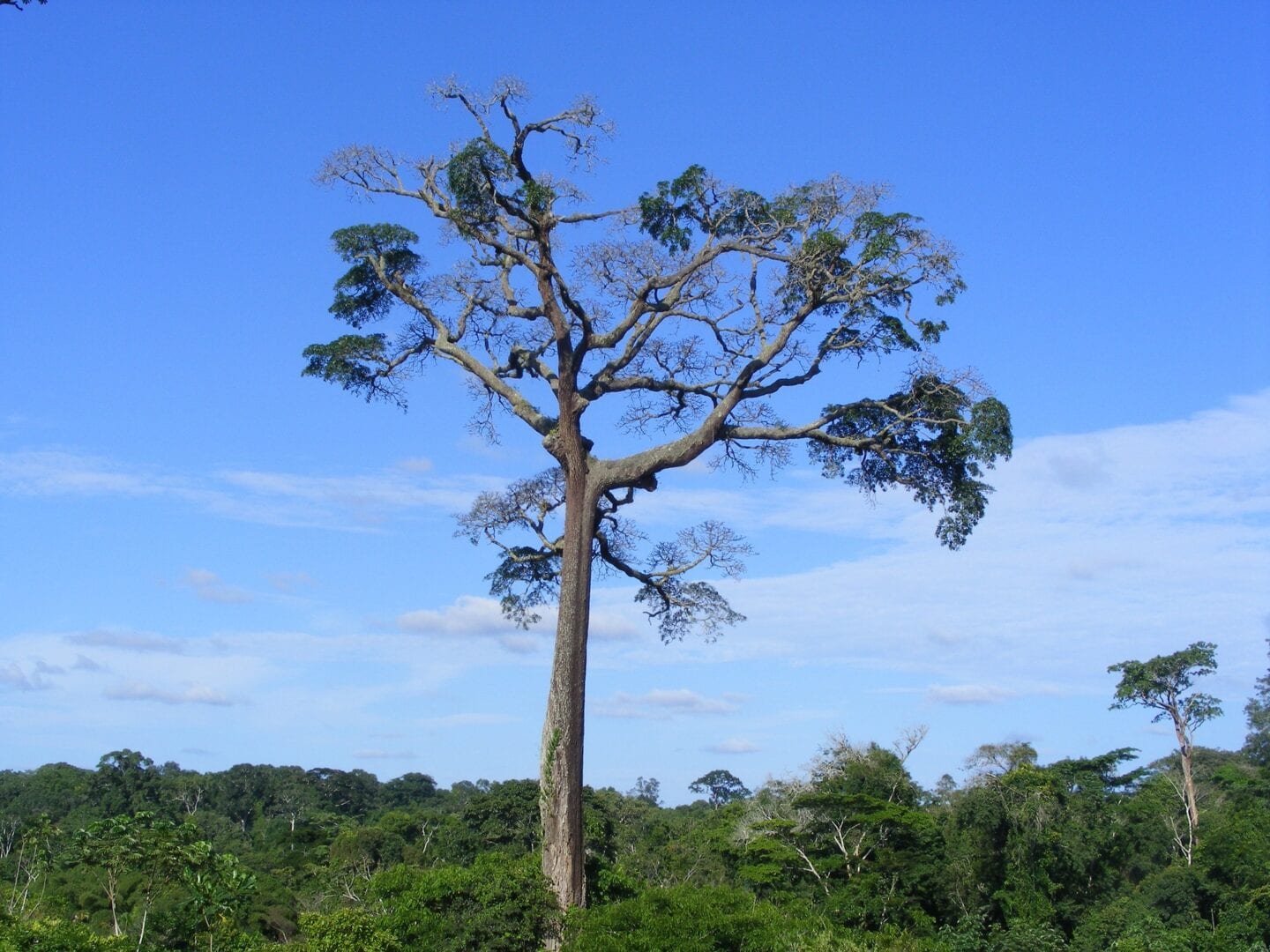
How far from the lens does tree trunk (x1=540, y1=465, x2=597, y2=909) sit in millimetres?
11773

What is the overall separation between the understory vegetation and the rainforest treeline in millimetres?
40

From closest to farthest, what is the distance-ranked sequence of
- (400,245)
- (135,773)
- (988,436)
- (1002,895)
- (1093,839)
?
(988,436) < (400,245) < (1002,895) < (1093,839) < (135,773)

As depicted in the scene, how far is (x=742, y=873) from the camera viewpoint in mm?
27531

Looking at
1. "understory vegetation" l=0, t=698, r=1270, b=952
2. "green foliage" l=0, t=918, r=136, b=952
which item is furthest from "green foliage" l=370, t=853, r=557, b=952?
"green foliage" l=0, t=918, r=136, b=952

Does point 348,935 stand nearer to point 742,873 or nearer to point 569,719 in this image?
point 569,719

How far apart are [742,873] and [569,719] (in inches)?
663

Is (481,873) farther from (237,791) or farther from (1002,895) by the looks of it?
(237,791)

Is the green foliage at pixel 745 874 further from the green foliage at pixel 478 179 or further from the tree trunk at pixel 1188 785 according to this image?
the green foliage at pixel 478 179

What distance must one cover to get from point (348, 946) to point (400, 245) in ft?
26.1

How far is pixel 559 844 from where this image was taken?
1180cm

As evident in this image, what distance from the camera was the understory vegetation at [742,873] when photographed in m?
11.0

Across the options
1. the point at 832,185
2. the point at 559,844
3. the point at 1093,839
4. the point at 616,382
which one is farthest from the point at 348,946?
the point at 1093,839

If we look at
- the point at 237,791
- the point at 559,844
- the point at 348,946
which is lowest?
the point at 348,946

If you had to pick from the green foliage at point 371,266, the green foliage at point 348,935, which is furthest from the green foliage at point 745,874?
the green foliage at point 371,266
